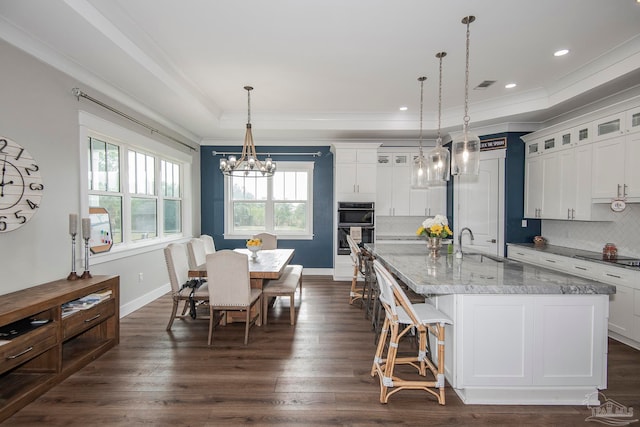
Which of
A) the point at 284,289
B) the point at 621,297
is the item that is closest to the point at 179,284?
the point at 284,289

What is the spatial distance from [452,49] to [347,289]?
3678mm

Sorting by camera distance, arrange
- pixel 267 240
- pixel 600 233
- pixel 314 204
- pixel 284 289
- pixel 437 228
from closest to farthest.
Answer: pixel 437 228
pixel 284 289
pixel 600 233
pixel 267 240
pixel 314 204

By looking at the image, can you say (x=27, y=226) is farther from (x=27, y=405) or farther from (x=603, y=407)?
(x=603, y=407)

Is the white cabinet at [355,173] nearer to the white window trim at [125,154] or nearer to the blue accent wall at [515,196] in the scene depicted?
the blue accent wall at [515,196]

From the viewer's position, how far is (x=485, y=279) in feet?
7.38

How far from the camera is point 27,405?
211cm

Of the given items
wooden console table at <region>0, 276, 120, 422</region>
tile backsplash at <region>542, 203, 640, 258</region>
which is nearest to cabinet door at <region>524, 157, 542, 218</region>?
A: tile backsplash at <region>542, 203, 640, 258</region>

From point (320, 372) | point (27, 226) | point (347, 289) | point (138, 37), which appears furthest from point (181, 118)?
point (320, 372)

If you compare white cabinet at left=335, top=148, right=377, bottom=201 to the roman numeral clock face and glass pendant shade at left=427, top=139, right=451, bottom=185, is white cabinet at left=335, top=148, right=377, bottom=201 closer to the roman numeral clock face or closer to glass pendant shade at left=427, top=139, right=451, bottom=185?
glass pendant shade at left=427, top=139, right=451, bottom=185

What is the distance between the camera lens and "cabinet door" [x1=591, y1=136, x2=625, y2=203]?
3.35 m

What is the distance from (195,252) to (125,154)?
1.55 metres

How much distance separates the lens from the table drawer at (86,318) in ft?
7.97

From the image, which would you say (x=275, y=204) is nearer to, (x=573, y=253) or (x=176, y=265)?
(x=176, y=265)

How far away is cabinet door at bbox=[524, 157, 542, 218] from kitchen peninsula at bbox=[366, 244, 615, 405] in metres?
2.92
